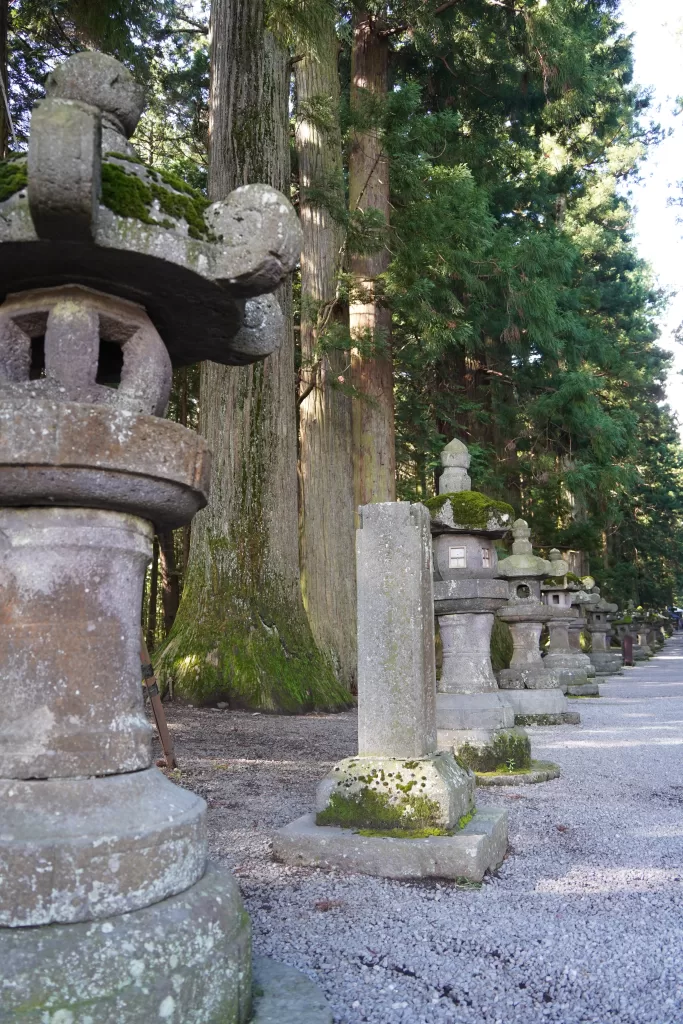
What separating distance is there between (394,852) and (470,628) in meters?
2.91

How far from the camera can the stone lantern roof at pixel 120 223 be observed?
1.83m

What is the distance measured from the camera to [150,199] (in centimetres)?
205

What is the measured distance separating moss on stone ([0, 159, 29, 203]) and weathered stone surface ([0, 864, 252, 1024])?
167cm

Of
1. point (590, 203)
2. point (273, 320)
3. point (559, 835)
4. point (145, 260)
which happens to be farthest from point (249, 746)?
point (590, 203)

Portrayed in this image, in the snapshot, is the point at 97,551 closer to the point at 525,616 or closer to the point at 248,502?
the point at 248,502

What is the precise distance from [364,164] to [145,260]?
11202mm

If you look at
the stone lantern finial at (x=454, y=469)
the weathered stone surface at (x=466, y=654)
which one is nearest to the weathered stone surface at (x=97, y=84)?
the weathered stone surface at (x=466, y=654)

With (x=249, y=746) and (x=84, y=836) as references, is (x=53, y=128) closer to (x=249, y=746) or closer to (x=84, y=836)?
(x=84, y=836)

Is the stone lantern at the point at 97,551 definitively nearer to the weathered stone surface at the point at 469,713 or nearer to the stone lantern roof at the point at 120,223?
the stone lantern roof at the point at 120,223

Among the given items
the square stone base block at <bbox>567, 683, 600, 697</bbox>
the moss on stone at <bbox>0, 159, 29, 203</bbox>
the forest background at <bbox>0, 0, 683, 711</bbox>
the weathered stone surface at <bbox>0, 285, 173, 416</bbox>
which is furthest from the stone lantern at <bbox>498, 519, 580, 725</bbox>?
the moss on stone at <bbox>0, 159, 29, 203</bbox>

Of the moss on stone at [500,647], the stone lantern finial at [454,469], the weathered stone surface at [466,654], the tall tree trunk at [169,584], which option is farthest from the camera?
the tall tree trunk at [169,584]

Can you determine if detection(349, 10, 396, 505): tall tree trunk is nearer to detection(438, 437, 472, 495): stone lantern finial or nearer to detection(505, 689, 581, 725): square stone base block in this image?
detection(505, 689, 581, 725): square stone base block

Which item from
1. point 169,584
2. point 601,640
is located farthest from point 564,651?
point 169,584

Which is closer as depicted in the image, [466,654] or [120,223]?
[120,223]
